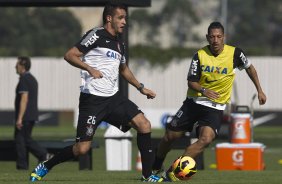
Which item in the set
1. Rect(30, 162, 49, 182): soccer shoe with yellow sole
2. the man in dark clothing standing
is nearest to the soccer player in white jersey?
Rect(30, 162, 49, 182): soccer shoe with yellow sole

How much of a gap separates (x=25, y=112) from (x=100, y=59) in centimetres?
603

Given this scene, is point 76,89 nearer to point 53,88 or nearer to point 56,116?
point 53,88

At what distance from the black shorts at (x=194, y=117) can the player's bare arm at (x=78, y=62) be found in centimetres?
197

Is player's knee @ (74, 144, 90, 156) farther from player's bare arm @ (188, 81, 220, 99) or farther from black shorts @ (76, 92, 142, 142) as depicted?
player's bare arm @ (188, 81, 220, 99)

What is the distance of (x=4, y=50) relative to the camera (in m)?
54.6

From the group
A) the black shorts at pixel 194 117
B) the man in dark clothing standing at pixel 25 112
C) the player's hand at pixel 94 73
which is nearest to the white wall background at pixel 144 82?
the man in dark clothing standing at pixel 25 112

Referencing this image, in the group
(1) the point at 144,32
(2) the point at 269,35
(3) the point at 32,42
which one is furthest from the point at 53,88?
(2) the point at 269,35

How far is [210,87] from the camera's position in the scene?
520 inches

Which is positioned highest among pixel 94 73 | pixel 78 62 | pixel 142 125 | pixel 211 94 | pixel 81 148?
pixel 78 62

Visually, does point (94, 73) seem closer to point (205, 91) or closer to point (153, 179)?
point (153, 179)

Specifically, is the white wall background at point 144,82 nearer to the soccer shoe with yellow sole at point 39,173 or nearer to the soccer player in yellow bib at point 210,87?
the soccer player in yellow bib at point 210,87

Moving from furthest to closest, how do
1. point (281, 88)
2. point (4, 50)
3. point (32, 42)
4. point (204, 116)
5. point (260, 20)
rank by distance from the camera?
point (260, 20), point (32, 42), point (4, 50), point (281, 88), point (204, 116)

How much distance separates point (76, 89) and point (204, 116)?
3466 cm

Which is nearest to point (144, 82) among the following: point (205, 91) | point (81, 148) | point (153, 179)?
point (205, 91)
